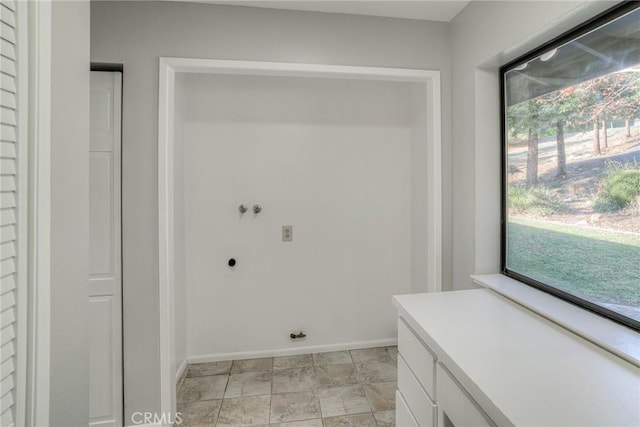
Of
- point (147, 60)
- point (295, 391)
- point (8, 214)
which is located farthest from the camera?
point (295, 391)

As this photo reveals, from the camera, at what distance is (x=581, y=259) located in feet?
4.10

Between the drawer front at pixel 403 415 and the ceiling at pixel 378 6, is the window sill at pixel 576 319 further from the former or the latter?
the ceiling at pixel 378 6

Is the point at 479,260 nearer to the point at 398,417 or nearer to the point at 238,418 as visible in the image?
the point at 398,417

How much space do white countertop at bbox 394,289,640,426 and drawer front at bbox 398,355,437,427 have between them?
0.23m

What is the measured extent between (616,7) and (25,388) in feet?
7.13

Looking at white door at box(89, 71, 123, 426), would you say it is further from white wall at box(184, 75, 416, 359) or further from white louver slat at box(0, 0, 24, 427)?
white louver slat at box(0, 0, 24, 427)

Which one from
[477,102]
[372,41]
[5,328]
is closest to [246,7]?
[372,41]

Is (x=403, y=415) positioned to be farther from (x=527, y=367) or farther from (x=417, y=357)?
(x=527, y=367)

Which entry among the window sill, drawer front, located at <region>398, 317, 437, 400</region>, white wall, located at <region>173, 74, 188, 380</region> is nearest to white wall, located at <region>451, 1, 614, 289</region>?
the window sill

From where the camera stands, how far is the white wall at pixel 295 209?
2.32 metres

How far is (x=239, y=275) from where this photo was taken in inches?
95.0

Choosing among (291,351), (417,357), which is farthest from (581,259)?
(291,351)

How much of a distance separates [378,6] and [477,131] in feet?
3.13

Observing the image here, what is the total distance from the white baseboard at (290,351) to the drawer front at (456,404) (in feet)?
5.18
